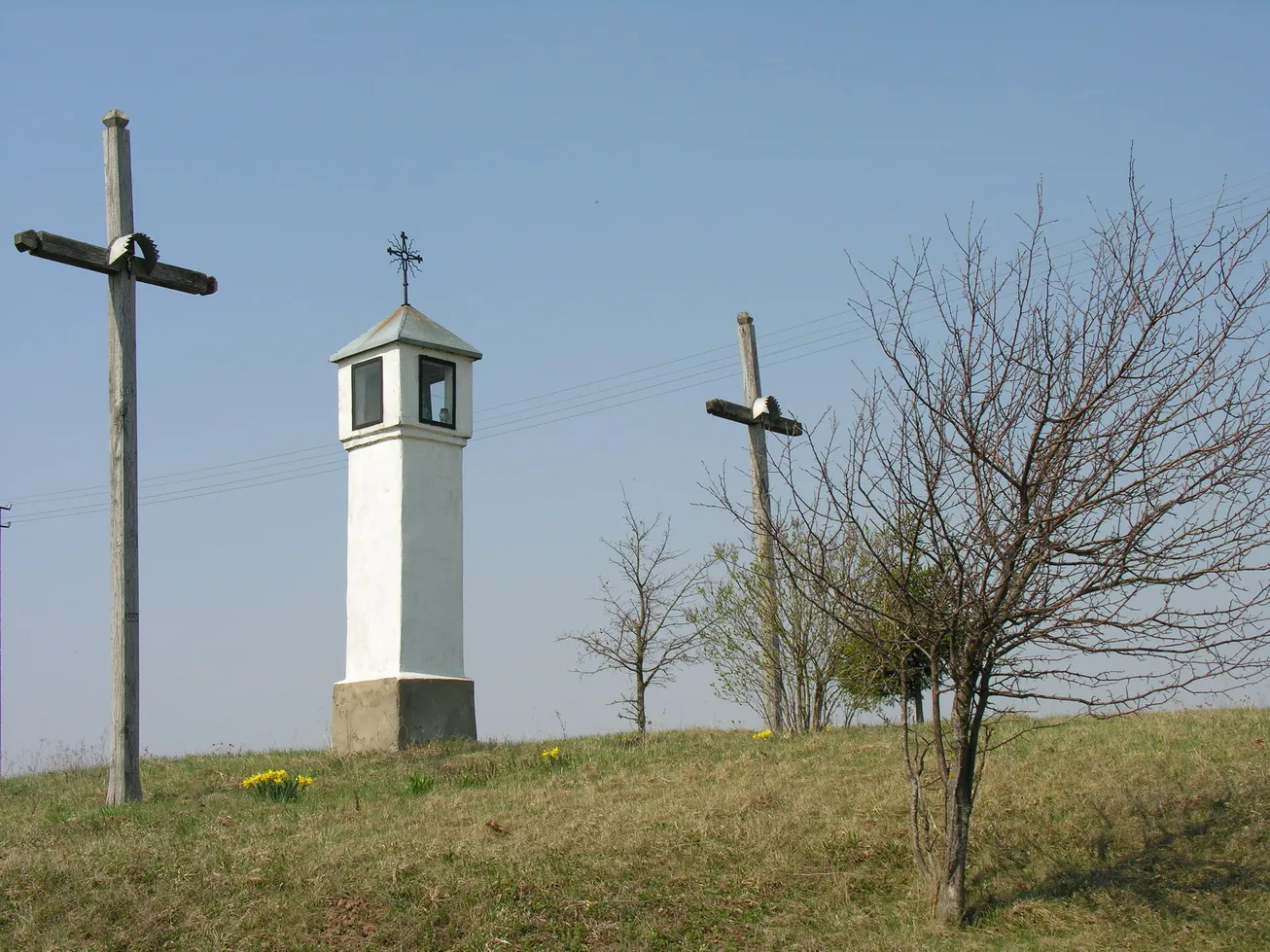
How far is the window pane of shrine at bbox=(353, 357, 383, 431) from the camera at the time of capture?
16594 mm

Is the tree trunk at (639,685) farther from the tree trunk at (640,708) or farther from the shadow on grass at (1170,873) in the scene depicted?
the shadow on grass at (1170,873)

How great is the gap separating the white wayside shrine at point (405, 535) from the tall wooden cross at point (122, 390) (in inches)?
132

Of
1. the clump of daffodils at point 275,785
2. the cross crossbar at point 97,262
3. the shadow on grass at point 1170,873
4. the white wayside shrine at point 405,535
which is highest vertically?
the cross crossbar at point 97,262

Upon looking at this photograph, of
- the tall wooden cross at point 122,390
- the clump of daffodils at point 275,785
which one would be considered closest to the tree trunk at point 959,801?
the clump of daffodils at point 275,785

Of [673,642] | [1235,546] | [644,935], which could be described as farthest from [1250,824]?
[673,642]

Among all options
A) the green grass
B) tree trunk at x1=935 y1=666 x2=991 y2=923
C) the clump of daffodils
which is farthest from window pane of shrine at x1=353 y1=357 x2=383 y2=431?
tree trunk at x1=935 y1=666 x2=991 y2=923

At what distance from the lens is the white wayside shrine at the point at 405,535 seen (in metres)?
15.7

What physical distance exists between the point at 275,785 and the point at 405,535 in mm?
4257

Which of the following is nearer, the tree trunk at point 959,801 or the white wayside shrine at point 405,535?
the tree trunk at point 959,801

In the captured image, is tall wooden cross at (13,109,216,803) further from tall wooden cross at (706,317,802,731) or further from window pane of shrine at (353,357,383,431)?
tall wooden cross at (706,317,802,731)

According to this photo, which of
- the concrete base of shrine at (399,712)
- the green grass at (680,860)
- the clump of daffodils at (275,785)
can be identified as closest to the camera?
the green grass at (680,860)

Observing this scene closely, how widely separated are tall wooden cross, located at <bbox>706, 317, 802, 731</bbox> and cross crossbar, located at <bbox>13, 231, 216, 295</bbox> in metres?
6.55

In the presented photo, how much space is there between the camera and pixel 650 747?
14.6 m

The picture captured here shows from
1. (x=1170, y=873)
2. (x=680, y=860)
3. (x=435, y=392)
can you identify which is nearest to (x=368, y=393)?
(x=435, y=392)
